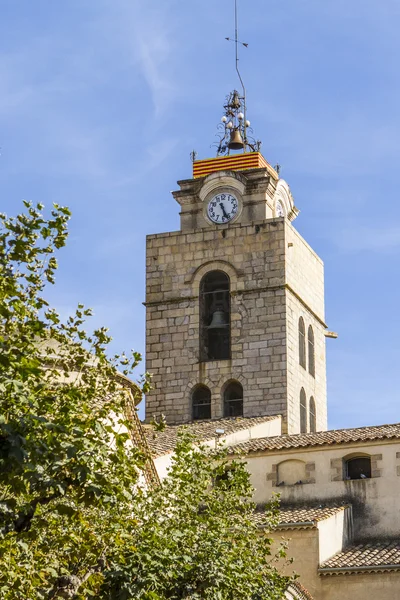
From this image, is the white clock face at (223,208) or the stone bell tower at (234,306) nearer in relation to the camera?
the stone bell tower at (234,306)

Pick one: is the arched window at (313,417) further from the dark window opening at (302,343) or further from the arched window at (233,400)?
the arched window at (233,400)

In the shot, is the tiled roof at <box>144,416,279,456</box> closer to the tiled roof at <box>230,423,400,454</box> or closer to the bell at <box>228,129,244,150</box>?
the tiled roof at <box>230,423,400,454</box>

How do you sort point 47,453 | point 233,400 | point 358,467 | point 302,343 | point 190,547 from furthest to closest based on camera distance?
point 302,343
point 233,400
point 358,467
point 190,547
point 47,453

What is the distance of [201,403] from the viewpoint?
50.4m

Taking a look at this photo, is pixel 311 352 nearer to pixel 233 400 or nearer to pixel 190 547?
pixel 233 400

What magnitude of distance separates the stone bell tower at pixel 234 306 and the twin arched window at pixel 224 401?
1.4 inches

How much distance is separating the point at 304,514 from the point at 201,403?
12.6 m

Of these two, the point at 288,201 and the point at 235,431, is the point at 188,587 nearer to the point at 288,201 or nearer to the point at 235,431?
the point at 235,431

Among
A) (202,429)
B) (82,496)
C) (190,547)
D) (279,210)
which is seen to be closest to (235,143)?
(279,210)

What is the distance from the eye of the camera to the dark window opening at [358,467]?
132ft

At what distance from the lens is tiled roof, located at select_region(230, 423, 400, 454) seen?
132 ft

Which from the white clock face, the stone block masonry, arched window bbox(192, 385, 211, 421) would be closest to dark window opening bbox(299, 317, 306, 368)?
the stone block masonry

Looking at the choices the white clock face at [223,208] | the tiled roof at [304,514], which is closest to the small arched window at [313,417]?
the white clock face at [223,208]

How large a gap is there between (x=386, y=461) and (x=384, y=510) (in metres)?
1.41
